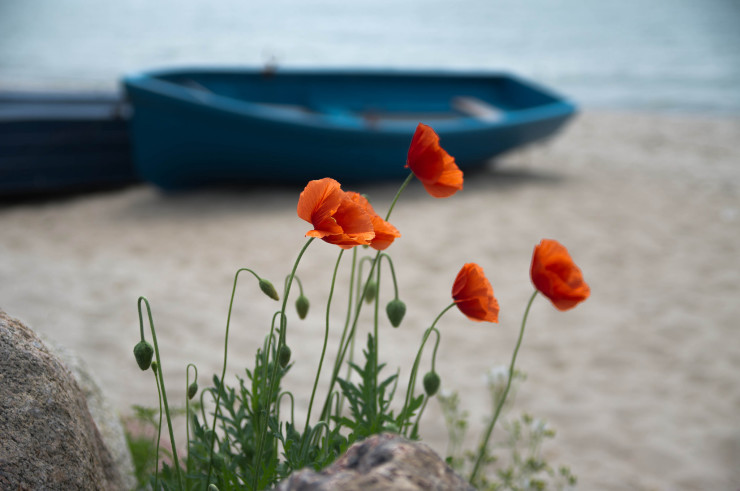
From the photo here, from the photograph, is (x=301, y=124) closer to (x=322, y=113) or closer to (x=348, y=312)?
(x=322, y=113)

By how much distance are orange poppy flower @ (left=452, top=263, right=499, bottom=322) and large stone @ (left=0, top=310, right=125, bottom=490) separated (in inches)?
27.0

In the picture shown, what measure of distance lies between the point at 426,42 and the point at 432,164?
28.5 meters

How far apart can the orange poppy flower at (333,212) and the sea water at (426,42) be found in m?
9.51

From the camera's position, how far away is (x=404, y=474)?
0.67 m

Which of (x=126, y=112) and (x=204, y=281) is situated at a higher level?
(x=126, y=112)

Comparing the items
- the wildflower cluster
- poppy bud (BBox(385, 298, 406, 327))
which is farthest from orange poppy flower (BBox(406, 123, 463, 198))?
poppy bud (BBox(385, 298, 406, 327))

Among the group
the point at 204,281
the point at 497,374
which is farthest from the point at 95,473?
the point at 204,281

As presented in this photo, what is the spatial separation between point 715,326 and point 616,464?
1586 mm

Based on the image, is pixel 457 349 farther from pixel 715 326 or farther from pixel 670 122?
pixel 670 122

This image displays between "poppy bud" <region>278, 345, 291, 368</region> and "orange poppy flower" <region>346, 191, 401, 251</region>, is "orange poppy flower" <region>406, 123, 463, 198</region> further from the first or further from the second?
"poppy bud" <region>278, 345, 291, 368</region>

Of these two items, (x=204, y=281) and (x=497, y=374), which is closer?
(x=497, y=374)

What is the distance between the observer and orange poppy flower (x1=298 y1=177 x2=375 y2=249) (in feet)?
2.74

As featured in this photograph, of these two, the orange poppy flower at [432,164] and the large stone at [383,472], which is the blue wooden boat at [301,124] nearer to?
the orange poppy flower at [432,164]

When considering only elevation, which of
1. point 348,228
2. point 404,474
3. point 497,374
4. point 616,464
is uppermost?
Answer: point 348,228
